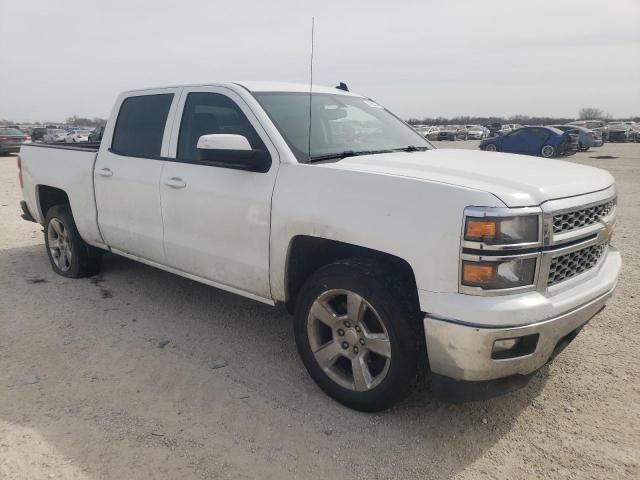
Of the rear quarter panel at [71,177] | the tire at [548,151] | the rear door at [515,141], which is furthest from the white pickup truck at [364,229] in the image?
the rear door at [515,141]

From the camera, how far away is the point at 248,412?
305cm

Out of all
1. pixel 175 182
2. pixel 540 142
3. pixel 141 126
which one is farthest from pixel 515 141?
pixel 175 182

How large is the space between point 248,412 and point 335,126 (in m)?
2.06

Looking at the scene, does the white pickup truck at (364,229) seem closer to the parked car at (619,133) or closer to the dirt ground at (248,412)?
the dirt ground at (248,412)

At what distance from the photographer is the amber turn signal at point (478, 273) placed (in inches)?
95.5

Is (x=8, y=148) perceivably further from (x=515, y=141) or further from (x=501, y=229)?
(x=501, y=229)

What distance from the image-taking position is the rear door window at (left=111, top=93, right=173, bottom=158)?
423cm

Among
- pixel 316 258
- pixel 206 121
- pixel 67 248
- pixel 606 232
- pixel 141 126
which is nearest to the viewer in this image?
pixel 606 232

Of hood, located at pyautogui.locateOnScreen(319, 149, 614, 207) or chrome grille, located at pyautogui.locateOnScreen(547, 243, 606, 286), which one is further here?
chrome grille, located at pyautogui.locateOnScreen(547, 243, 606, 286)

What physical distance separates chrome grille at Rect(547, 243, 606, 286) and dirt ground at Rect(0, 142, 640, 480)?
86cm

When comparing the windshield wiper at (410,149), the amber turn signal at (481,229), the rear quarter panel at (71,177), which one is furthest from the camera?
the rear quarter panel at (71,177)

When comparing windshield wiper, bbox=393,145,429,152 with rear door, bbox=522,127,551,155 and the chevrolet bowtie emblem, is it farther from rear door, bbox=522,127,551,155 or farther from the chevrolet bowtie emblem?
rear door, bbox=522,127,551,155

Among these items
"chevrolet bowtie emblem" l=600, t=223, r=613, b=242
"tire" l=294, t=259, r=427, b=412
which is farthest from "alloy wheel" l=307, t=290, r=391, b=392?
"chevrolet bowtie emblem" l=600, t=223, r=613, b=242

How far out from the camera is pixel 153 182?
4.08 metres
